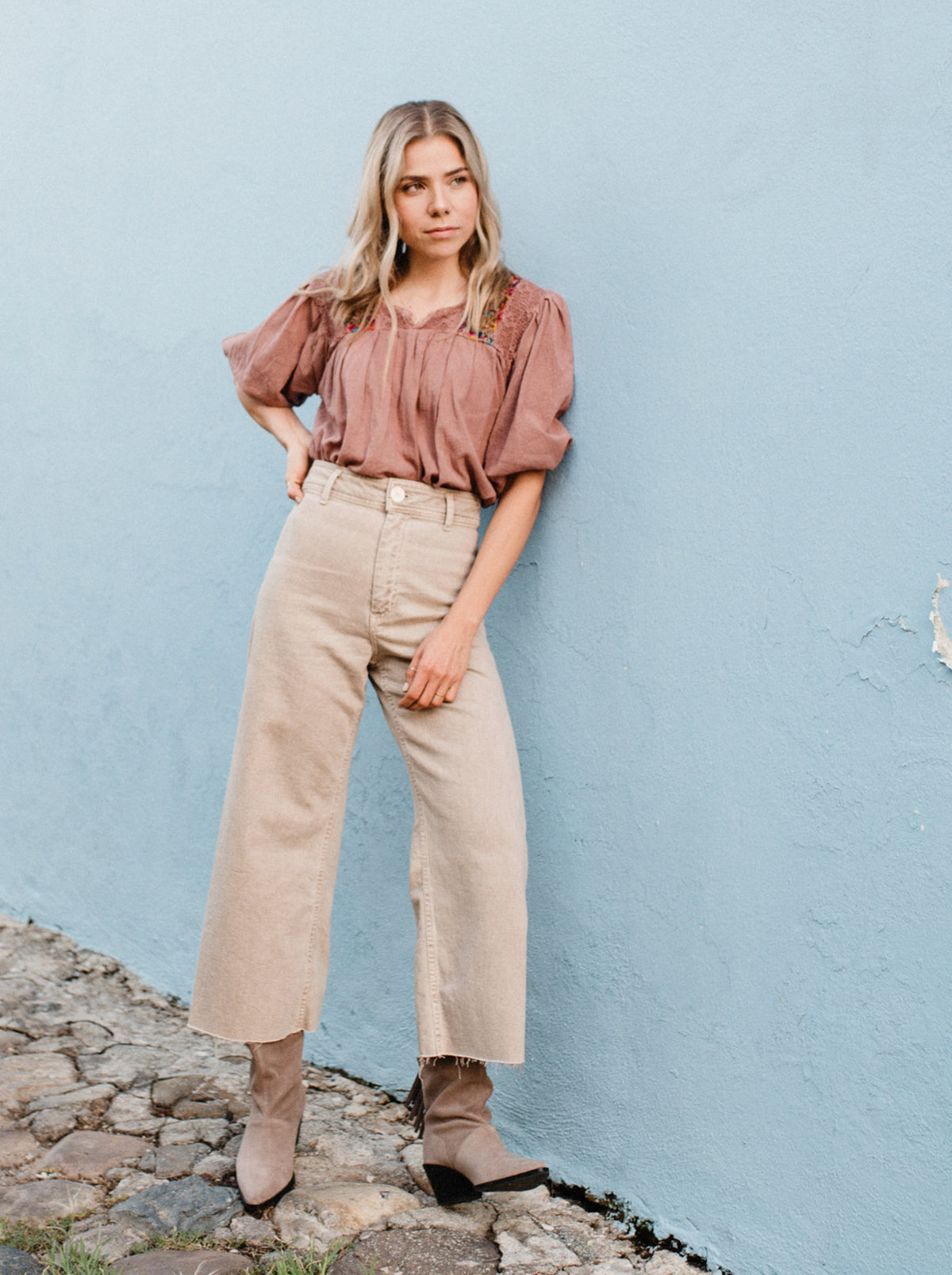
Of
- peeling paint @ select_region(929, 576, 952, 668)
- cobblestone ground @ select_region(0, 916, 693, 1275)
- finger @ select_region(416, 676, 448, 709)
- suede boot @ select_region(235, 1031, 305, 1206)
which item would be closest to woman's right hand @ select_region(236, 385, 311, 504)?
finger @ select_region(416, 676, 448, 709)

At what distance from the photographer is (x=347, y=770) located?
2146mm

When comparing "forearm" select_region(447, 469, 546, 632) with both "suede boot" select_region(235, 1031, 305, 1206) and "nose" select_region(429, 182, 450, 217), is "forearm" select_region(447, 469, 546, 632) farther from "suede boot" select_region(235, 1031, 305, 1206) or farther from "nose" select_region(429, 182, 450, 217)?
"suede boot" select_region(235, 1031, 305, 1206)

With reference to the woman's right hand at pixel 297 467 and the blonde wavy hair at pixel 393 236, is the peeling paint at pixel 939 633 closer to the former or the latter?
the blonde wavy hair at pixel 393 236

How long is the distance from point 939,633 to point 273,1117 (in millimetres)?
1432

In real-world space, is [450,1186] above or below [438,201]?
below

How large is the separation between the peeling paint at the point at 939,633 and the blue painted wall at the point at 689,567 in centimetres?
2

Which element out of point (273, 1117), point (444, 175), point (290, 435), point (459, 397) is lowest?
point (273, 1117)

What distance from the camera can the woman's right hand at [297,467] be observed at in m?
2.26

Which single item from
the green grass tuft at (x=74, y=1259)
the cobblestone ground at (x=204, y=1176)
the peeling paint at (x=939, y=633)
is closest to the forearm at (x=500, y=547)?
the peeling paint at (x=939, y=633)

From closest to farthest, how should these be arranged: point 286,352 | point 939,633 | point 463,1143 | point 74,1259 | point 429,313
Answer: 1. point 939,633
2. point 74,1259
3. point 463,1143
4. point 429,313
5. point 286,352

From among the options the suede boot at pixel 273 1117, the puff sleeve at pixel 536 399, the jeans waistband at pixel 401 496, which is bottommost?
the suede boot at pixel 273 1117

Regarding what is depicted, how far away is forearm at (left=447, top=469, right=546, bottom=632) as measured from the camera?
2.04m

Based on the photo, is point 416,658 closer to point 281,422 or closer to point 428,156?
point 281,422

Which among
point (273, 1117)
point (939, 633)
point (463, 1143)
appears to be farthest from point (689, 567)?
point (273, 1117)
